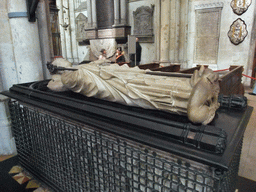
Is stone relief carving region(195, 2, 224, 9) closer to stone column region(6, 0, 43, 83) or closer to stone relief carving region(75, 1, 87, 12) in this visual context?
stone column region(6, 0, 43, 83)

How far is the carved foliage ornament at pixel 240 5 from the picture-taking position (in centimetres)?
593

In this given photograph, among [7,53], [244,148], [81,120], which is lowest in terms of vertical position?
[244,148]

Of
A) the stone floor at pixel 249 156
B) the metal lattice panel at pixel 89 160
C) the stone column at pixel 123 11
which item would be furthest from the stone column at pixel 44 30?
the stone column at pixel 123 11

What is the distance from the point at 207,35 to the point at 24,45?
235 inches

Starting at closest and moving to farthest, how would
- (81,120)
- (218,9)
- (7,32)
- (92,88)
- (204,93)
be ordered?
(204,93) → (81,120) → (92,88) → (7,32) → (218,9)

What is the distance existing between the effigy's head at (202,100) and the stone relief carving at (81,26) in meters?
10.1

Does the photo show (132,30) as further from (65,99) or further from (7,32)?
(65,99)

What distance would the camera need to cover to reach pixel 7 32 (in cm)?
270

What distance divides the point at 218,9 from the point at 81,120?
6.65 m

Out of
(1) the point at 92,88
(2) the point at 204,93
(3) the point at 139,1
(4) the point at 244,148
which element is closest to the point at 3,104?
(1) the point at 92,88

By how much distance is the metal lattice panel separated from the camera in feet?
4.01

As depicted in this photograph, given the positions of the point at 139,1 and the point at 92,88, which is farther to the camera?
the point at 139,1

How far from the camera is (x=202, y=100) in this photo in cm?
112

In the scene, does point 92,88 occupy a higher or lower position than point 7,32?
lower
